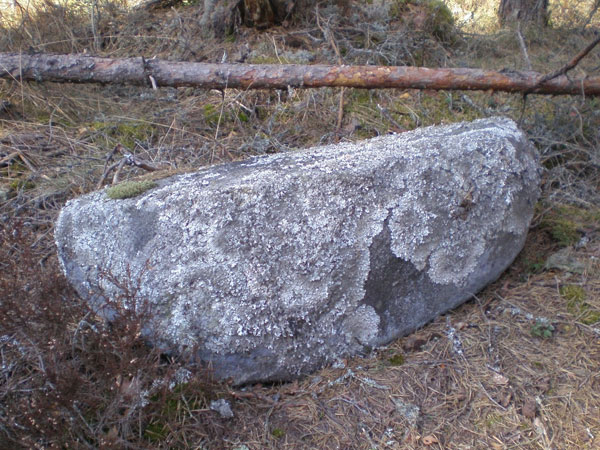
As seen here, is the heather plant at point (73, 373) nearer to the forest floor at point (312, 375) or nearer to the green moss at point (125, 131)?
the forest floor at point (312, 375)

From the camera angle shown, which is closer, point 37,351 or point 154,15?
point 37,351

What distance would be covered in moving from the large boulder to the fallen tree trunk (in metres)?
1.39

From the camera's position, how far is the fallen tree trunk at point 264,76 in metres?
Result: 3.57

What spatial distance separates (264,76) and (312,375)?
2.38 m

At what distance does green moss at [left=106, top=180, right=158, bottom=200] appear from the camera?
217 cm

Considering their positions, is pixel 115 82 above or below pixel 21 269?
above

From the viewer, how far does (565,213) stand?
2.96 meters

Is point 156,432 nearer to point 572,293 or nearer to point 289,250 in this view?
point 289,250

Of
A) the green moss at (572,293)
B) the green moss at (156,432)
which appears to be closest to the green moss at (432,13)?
the green moss at (572,293)

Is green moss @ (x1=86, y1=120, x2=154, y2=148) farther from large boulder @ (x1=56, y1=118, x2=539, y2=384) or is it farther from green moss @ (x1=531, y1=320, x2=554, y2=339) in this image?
green moss @ (x1=531, y1=320, x2=554, y2=339)

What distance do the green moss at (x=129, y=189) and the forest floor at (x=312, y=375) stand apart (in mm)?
408

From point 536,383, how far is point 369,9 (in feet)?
14.0

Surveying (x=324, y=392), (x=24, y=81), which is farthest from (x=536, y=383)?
(x=24, y=81)

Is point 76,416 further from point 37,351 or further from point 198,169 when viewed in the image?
point 198,169
